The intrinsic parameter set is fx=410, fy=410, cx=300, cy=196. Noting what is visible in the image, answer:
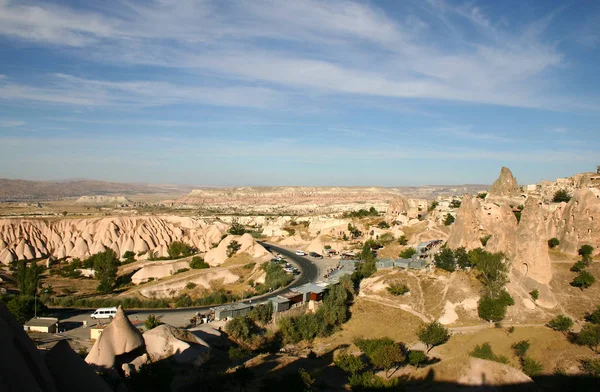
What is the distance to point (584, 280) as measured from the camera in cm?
2866

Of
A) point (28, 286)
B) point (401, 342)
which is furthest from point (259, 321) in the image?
point (28, 286)

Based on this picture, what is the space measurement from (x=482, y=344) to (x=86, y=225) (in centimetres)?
6277

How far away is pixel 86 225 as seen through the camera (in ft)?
219

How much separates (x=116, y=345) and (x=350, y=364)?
450 inches

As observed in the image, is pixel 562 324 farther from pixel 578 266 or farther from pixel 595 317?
pixel 578 266

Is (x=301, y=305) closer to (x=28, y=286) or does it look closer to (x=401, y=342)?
(x=401, y=342)

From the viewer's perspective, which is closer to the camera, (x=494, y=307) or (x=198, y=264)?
(x=494, y=307)

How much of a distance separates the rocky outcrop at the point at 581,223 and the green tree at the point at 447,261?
9522 millimetres

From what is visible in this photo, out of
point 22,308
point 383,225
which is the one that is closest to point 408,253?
point 383,225

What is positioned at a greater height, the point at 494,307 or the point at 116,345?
the point at 494,307

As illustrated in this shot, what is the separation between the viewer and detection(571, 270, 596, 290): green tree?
93.9ft

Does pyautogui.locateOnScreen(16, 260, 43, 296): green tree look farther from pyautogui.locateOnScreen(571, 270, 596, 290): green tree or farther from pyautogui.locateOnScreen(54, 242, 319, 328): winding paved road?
pyautogui.locateOnScreen(571, 270, 596, 290): green tree

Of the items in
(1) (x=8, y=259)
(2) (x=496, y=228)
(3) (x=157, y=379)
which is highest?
(2) (x=496, y=228)

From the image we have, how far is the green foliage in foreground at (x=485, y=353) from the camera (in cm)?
2084
